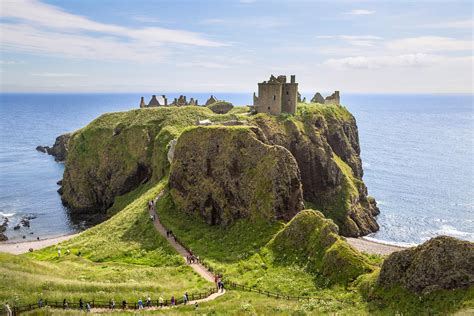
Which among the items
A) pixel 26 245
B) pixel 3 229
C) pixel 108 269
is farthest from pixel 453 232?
pixel 3 229

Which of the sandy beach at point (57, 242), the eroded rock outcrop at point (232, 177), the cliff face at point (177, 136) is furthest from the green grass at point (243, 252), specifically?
the sandy beach at point (57, 242)

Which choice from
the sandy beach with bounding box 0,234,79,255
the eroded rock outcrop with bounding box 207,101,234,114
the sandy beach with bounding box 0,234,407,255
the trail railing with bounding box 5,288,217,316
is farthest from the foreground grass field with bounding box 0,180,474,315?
the eroded rock outcrop with bounding box 207,101,234,114

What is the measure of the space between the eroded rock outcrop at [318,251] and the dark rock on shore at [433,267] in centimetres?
507

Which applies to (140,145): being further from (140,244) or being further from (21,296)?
(21,296)

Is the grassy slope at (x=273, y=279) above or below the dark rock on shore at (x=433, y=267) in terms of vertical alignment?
below

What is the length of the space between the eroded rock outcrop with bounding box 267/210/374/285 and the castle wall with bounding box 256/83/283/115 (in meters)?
47.8

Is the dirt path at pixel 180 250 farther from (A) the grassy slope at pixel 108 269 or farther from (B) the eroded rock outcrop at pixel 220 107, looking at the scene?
(B) the eroded rock outcrop at pixel 220 107

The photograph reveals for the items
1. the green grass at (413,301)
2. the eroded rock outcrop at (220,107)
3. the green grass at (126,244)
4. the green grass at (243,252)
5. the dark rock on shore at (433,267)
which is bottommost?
the green grass at (126,244)

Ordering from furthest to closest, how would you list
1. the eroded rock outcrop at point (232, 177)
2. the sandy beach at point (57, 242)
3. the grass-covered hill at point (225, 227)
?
the sandy beach at point (57, 242) < the eroded rock outcrop at point (232, 177) < the grass-covered hill at point (225, 227)

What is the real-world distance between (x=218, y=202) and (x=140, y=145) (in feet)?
150

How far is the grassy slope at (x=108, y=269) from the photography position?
4326 centimetres

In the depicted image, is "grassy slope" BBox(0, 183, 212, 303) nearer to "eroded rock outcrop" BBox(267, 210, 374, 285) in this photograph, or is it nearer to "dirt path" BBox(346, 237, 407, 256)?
"eroded rock outcrop" BBox(267, 210, 374, 285)

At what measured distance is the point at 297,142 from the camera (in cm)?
9612

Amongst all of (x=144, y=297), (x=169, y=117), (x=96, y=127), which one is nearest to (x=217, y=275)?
(x=144, y=297)
